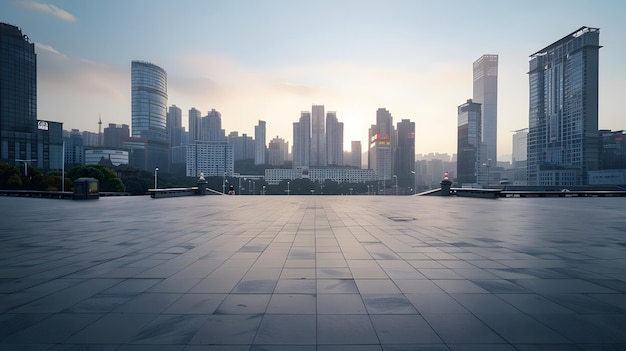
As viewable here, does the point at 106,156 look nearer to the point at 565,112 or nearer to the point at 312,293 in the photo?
the point at 312,293

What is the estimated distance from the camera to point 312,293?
5.28 meters

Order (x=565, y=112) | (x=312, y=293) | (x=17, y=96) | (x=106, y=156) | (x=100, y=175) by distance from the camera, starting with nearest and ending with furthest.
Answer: (x=312, y=293), (x=100, y=175), (x=17, y=96), (x=565, y=112), (x=106, y=156)

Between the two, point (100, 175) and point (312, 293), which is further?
point (100, 175)

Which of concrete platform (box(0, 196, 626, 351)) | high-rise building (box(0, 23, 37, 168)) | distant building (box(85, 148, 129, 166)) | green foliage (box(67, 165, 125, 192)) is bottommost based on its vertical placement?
concrete platform (box(0, 196, 626, 351))

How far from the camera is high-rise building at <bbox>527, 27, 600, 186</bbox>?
137750mm

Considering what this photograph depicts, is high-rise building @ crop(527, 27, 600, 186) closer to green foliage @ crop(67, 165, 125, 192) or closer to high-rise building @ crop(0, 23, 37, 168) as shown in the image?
green foliage @ crop(67, 165, 125, 192)

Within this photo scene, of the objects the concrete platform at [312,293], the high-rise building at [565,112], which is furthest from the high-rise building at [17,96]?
the high-rise building at [565,112]

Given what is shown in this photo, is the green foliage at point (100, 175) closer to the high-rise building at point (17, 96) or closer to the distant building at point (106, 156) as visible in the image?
the high-rise building at point (17, 96)

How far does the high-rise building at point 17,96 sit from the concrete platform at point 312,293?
174 meters

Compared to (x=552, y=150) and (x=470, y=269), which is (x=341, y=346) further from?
(x=552, y=150)

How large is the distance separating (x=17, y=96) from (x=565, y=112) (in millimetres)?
269502

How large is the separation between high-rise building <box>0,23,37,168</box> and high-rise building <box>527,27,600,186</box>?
9588 inches

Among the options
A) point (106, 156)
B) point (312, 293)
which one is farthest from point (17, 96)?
point (312, 293)

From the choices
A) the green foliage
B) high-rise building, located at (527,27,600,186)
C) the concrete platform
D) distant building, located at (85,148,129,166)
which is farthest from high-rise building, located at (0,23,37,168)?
high-rise building, located at (527,27,600,186)
